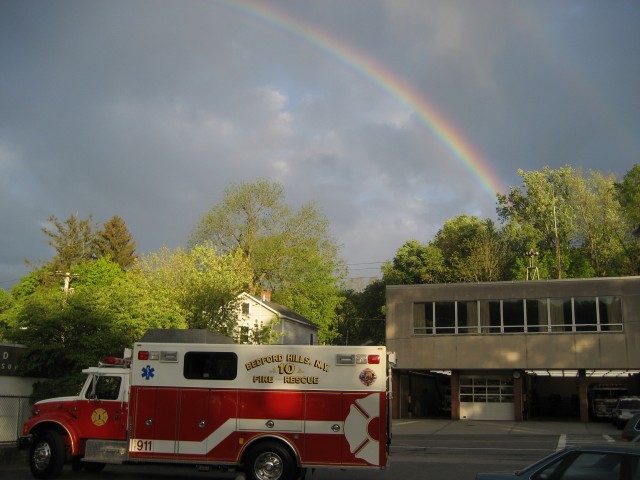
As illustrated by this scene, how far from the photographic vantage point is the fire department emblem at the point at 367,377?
42.7 ft

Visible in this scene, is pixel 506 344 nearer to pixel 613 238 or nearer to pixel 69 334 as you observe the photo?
pixel 69 334

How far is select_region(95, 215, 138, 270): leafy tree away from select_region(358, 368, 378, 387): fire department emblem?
235 ft

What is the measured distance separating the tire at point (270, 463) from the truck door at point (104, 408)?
2858 millimetres

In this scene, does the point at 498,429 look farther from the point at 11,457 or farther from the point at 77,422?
the point at 77,422

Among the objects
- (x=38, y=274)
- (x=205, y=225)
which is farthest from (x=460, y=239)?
(x=38, y=274)

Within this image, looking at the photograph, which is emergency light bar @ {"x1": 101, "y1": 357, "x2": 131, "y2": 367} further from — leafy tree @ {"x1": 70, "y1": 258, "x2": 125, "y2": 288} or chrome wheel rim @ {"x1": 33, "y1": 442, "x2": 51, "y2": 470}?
leafy tree @ {"x1": 70, "y1": 258, "x2": 125, "y2": 288}

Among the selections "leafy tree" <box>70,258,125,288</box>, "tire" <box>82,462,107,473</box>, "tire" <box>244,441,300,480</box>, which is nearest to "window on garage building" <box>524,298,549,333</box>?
"tire" <box>244,441,300,480</box>

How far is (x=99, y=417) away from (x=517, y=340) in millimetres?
29074

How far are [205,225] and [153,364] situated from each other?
45768 millimetres

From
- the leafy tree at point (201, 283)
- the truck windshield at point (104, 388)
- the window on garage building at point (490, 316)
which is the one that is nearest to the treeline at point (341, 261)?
→ the leafy tree at point (201, 283)

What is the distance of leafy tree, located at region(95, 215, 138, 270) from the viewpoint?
8056cm

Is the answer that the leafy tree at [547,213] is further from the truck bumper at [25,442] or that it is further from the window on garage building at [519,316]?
the truck bumper at [25,442]

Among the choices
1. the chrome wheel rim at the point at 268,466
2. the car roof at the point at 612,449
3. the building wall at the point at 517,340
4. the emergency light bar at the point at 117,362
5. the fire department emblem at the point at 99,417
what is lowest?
the chrome wheel rim at the point at 268,466

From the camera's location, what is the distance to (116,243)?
82312 millimetres
